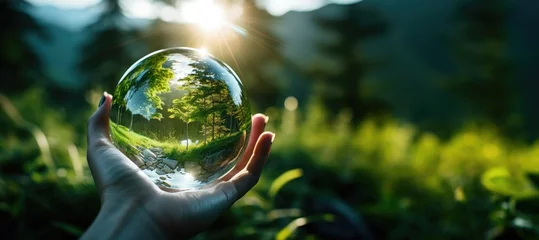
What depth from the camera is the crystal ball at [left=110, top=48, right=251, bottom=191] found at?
2.15 m

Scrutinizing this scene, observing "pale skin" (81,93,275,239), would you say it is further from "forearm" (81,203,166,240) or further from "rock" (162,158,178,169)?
"rock" (162,158,178,169)

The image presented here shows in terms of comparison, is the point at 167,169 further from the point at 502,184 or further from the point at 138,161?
the point at 502,184

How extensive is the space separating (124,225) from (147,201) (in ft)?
0.48

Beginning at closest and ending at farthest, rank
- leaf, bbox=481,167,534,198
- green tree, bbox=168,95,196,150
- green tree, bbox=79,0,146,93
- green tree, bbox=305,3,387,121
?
green tree, bbox=168,95,196,150 < leaf, bbox=481,167,534,198 < green tree, bbox=79,0,146,93 < green tree, bbox=305,3,387,121

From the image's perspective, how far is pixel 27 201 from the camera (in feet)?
9.30

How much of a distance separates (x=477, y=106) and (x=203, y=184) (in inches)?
1587

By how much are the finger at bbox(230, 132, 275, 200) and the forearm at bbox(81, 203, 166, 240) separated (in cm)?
39

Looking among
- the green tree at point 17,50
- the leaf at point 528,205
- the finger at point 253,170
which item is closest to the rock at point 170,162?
the finger at point 253,170

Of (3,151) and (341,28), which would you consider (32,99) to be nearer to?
(3,151)

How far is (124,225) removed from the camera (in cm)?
179

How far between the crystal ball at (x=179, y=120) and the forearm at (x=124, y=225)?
14.1 inches

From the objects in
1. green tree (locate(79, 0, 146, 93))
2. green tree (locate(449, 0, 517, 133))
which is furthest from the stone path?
green tree (locate(449, 0, 517, 133))

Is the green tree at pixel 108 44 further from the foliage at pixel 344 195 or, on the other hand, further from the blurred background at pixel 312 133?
the foliage at pixel 344 195

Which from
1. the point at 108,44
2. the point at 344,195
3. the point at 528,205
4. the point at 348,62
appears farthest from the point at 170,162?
the point at 348,62
